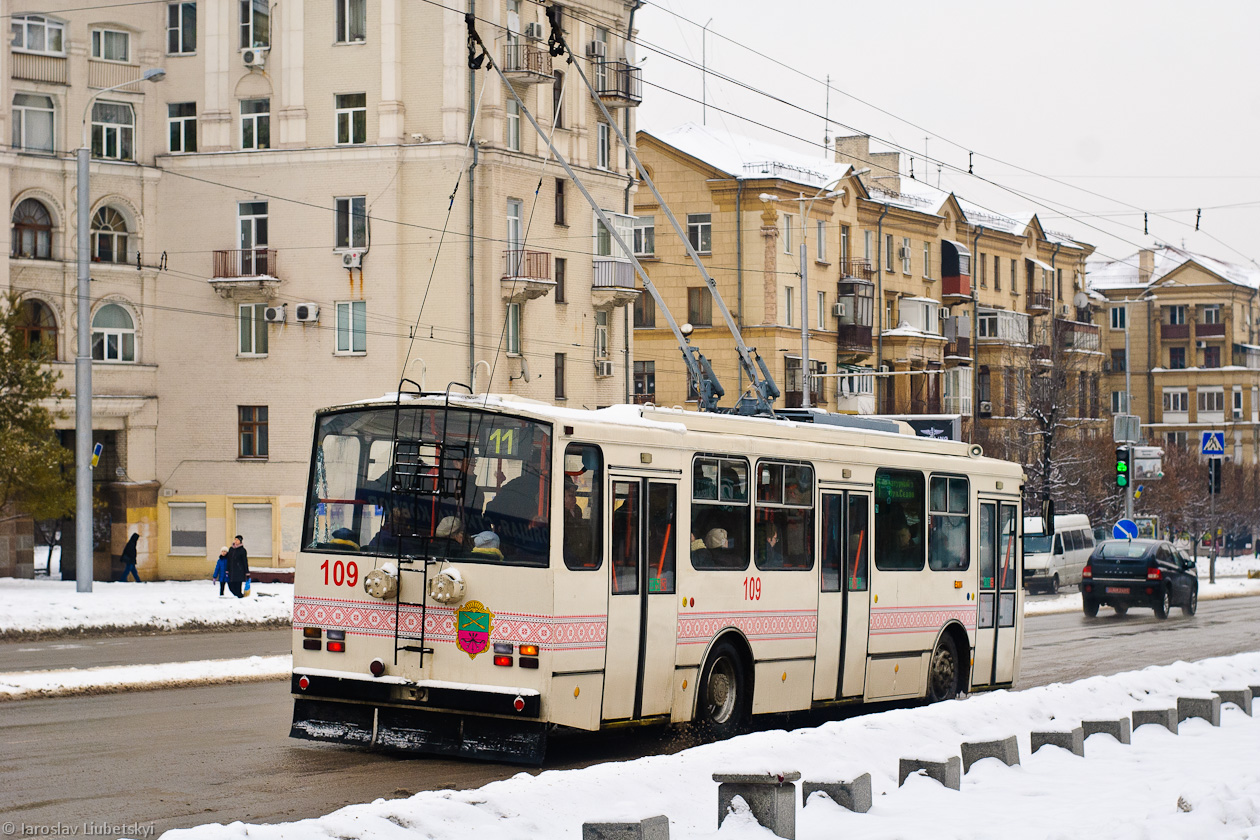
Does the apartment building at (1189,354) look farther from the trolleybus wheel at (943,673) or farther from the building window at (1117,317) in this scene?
the trolleybus wheel at (943,673)

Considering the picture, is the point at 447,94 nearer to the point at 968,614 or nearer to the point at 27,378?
the point at 27,378

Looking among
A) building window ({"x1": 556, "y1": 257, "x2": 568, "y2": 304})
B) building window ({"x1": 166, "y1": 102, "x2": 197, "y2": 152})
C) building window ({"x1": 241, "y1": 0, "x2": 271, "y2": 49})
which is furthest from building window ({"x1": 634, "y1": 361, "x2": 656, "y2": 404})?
building window ({"x1": 241, "y1": 0, "x2": 271, "y2": 49})

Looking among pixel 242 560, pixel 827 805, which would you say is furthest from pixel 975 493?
pixel 242 560

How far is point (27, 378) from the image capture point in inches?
1382

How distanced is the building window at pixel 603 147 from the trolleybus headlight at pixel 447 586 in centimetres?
3903

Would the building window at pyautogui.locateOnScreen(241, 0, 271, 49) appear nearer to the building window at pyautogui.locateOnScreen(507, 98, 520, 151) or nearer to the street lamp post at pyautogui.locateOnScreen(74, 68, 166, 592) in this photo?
the building window at pyautogui.locateOnScreen(507, 98, 520, 151)

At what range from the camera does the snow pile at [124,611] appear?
25422 millimetres

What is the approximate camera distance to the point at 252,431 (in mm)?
46500

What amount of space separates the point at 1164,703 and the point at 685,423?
4.96m

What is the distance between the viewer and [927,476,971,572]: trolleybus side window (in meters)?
16.7

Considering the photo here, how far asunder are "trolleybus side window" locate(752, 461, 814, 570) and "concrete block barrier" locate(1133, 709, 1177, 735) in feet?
9.92

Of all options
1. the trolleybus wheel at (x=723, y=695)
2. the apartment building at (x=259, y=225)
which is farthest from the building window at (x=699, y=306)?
the trolleybus wheel at (x=723, y=695)

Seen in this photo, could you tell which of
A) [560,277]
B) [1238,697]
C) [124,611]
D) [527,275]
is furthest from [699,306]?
[1238,697]

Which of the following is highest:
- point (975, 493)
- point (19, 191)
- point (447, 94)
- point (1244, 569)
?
point (447, 94)
